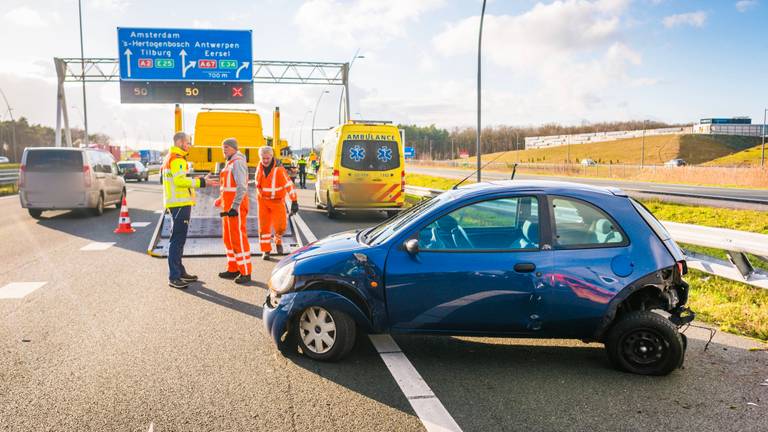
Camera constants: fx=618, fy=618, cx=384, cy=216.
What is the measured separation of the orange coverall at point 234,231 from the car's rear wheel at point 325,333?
3.24 metres

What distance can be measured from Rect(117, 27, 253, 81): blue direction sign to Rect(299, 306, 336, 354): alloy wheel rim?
26237 mm

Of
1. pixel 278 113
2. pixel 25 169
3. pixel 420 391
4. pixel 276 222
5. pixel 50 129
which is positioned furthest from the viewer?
pixel 50 129

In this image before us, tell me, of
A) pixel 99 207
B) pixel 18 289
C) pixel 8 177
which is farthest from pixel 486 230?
pixel 8 177

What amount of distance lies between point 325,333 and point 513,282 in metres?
1.46

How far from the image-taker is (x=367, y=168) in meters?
14.9

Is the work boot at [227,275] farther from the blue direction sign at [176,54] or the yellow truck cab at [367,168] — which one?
the blue direction sign at [176,54]

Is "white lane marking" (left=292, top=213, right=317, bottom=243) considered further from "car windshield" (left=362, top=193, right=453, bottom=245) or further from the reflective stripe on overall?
"car windshield" (left=362, top=193, right=453, bottom=245)

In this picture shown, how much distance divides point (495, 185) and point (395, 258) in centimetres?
107

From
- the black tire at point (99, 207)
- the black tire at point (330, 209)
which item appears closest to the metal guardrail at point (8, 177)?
the black tire at point (99, 207)

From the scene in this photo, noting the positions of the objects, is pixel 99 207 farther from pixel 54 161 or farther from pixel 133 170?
pixel 133 170

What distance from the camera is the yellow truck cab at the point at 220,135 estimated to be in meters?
17.1

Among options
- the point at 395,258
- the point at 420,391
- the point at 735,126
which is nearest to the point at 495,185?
the point at 395,258

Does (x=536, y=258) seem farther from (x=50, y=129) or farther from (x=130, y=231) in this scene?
(x=50, y=129)

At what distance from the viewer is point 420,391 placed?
409 cm
